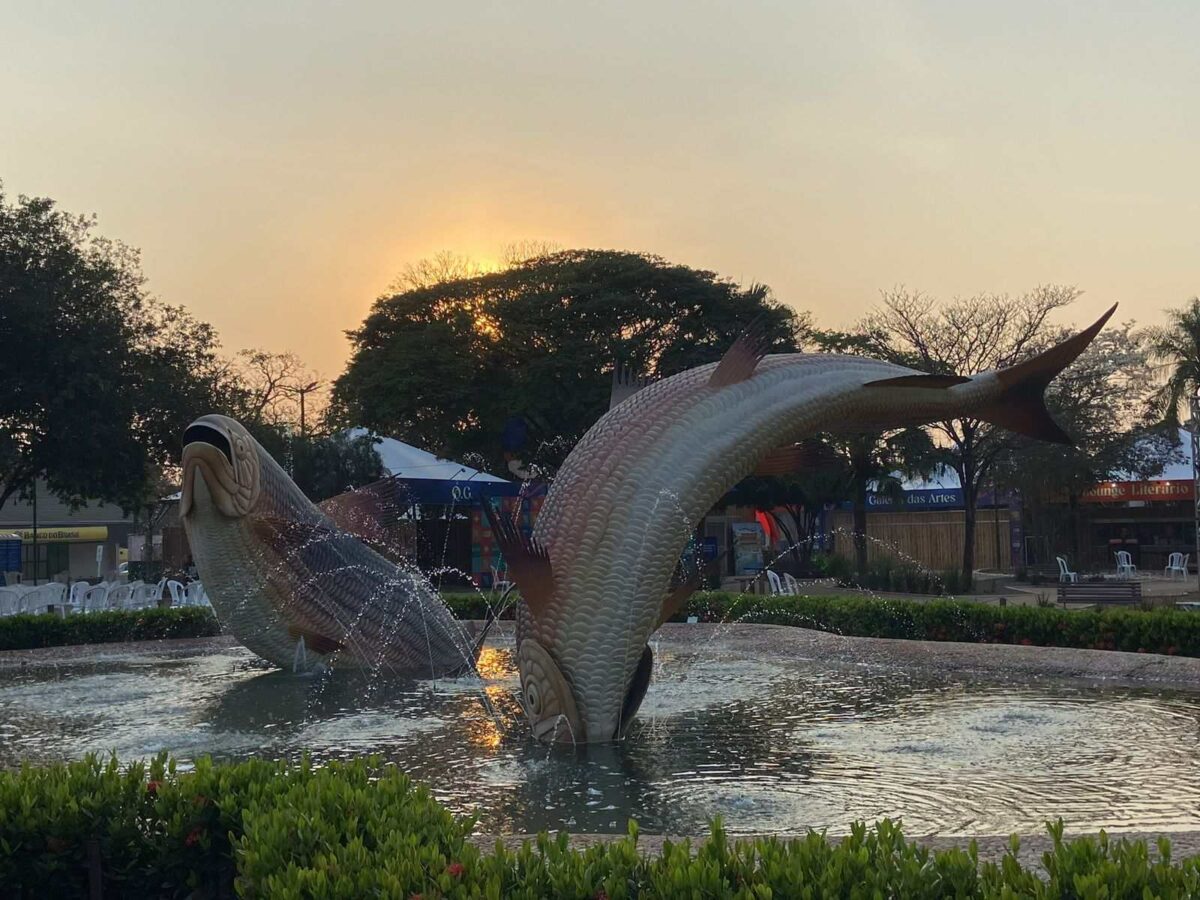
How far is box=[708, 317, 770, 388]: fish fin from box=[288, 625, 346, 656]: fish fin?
472 centimetres

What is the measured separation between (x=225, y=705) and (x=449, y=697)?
1.86 metres

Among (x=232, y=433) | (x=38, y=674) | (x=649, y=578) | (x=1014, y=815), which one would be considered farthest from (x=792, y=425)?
(x=38, y=674)

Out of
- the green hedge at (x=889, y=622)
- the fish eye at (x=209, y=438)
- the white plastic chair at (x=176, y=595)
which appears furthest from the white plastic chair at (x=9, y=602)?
the fish eye at (x=209, y=438)

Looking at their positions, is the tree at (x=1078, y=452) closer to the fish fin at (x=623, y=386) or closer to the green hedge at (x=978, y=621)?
the green hedge at (x=978, y=621)

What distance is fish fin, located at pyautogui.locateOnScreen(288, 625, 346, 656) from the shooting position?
35.5ft

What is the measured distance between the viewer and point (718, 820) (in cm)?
346

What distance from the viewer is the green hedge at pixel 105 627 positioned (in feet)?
48.0

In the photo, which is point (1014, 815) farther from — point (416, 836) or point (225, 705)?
point (225, 705)

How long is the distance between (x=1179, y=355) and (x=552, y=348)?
15.6 meters

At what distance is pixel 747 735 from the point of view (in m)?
7.97

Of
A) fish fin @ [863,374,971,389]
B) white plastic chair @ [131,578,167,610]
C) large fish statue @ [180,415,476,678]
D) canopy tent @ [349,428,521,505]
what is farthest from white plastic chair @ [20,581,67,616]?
fish fin @ [863,374,971,389]

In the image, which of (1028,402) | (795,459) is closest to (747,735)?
(795,459)

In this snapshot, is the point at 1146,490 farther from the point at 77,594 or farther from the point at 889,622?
the point at 77,594

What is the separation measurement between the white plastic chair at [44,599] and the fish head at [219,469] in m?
9.11
